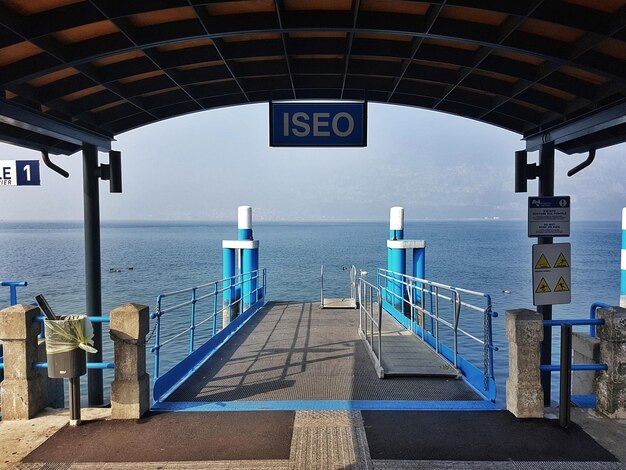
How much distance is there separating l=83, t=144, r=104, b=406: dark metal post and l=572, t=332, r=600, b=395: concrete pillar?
7.68 m

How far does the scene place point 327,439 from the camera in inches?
178

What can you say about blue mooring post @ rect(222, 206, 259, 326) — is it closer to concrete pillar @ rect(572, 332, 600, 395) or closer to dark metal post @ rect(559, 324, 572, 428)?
concrete pillar @ rect(572, 332, 600, 395)

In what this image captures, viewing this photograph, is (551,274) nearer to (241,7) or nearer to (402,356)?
(402,356)

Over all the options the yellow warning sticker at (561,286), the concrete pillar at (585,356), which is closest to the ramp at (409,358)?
the yellow warning sticker at (561,286)

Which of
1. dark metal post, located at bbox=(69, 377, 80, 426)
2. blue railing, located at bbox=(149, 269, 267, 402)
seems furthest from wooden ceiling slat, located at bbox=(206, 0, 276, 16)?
dark metal post, located at bbox=(69, 377, 80, 426)

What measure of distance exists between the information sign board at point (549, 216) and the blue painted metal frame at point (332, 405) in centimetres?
239

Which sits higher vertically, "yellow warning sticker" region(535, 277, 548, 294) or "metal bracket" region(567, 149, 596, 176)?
"metal bracket" region(567, 149, 596, 176)

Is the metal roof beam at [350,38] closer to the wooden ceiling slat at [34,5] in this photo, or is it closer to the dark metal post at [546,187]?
the wooden ceiling slat at [34,5]

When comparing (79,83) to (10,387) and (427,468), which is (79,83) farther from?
(427,468)

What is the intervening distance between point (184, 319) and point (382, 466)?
22726 millimetres

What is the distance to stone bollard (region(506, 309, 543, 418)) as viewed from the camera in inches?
197

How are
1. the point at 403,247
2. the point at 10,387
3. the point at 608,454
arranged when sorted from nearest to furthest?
the point at 608,454
the point at 10,387
the point at 403,247

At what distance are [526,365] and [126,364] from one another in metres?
4.51

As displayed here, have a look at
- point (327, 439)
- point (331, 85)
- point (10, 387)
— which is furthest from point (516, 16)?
point (10, 387)
